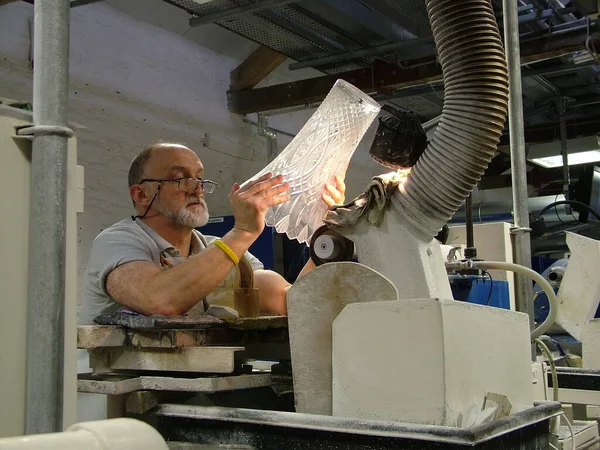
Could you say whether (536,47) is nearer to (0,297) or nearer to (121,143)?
(121,143)

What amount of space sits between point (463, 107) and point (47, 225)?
857 millimetres

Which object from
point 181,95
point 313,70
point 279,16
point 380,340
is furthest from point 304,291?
point 313,70

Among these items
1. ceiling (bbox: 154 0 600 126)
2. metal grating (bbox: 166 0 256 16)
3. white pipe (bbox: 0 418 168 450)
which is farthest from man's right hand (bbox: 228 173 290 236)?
metal grating (bbox: 166 0 256 16)

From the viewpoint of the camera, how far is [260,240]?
4.59 meters

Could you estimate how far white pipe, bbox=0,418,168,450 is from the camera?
560 millimetres

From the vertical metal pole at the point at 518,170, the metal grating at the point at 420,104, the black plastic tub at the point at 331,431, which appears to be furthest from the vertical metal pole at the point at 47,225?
the metal grating at the point at 420,104

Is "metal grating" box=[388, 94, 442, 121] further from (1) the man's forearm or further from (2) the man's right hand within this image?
(1) the man's forearm

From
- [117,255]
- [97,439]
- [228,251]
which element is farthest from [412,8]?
[97,439]

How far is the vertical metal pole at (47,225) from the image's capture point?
0.83 metres

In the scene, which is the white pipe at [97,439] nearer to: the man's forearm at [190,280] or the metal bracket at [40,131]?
the metal bracket at [40,131]

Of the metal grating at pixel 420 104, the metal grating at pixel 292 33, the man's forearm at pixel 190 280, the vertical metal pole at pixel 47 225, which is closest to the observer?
the vertical metal pole at pixel 47 225

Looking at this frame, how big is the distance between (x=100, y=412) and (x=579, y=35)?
368 centimetres

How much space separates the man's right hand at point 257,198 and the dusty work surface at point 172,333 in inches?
15.6

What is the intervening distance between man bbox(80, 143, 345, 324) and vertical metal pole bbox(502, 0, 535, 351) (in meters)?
0.70
